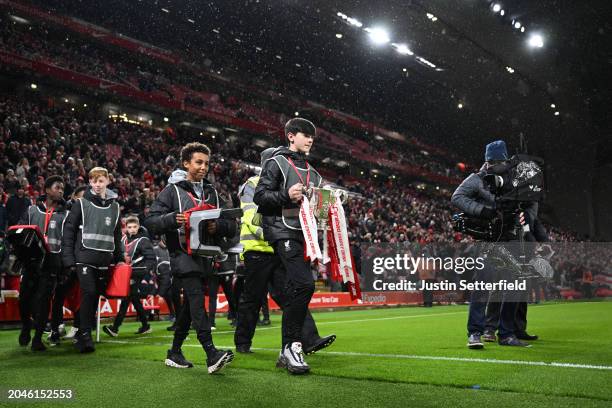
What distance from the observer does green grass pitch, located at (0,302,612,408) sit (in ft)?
12.6

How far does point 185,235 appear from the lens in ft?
16.6

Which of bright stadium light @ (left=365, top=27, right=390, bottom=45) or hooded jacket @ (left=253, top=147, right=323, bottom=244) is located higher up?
bright stadium light @ (left=365, top=27, right=390, bottom=45)

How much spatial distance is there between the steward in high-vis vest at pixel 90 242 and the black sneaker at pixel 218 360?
2358 millimetres

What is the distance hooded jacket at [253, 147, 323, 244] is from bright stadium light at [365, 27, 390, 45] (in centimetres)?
2981

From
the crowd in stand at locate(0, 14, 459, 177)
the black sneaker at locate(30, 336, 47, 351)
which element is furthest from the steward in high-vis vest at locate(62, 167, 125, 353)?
the crowd in stand at locate(0, 14, 459, 177)

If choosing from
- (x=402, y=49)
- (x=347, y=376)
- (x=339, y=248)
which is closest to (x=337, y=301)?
(x=339, y=248)

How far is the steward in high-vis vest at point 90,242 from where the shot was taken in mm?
6707

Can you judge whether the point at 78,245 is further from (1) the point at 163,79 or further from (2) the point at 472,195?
(1) the point at 163,79

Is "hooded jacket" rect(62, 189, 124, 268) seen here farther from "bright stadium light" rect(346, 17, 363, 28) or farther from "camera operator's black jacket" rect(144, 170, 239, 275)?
"bright stadium light" rect(346, 17, 363, 28)

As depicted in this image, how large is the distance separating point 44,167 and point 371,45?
24.8m

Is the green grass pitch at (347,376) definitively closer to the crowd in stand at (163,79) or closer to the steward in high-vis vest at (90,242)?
Answer: the steward in high-vis vest at (90,242)

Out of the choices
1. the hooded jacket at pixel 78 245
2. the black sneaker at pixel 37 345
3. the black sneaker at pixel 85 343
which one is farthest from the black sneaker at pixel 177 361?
the black sneaker at pixel 37 345

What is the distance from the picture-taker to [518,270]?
6684 mm

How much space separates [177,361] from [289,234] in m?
1.54
